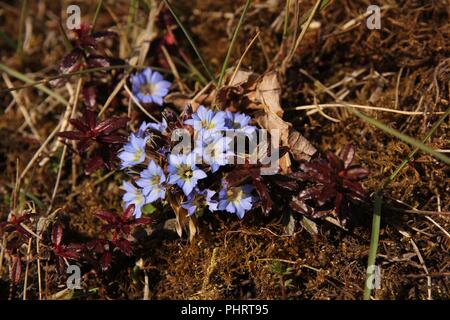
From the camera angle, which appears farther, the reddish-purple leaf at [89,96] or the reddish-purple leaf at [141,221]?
the reddish-purple leaf at [89,96]

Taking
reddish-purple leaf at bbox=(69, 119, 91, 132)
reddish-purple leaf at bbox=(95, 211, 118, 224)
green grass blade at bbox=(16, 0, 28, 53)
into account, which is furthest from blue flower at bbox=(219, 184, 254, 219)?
green grass blade at bbox=(16, 0, 28, 53)

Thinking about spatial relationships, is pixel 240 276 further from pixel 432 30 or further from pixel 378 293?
pixel 432 30

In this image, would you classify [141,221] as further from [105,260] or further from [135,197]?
[105,260]

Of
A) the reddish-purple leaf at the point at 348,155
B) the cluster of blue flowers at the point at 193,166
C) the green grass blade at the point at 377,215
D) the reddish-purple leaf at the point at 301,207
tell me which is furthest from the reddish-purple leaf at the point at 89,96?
the green grass blade at the point at 377,215

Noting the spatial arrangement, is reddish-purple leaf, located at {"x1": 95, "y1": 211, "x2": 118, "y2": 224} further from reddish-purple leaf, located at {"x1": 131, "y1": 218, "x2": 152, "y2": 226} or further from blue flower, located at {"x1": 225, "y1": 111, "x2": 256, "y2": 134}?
blue flower, located at {"x1": 225, "y1": 111, "x2": 256, "y2": 134}

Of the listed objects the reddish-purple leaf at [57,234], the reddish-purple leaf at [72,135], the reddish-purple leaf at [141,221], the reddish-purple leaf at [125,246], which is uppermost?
the reddish-purple leaf at [72,135]

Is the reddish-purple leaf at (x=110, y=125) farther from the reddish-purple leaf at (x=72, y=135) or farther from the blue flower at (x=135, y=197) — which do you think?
the blue flower at (x=135, y=197)

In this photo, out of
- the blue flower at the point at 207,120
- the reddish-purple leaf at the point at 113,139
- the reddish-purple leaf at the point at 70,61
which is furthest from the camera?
the reddish-purple leaf at the point at 70,61

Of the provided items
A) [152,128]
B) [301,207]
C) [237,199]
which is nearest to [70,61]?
[152,128]
